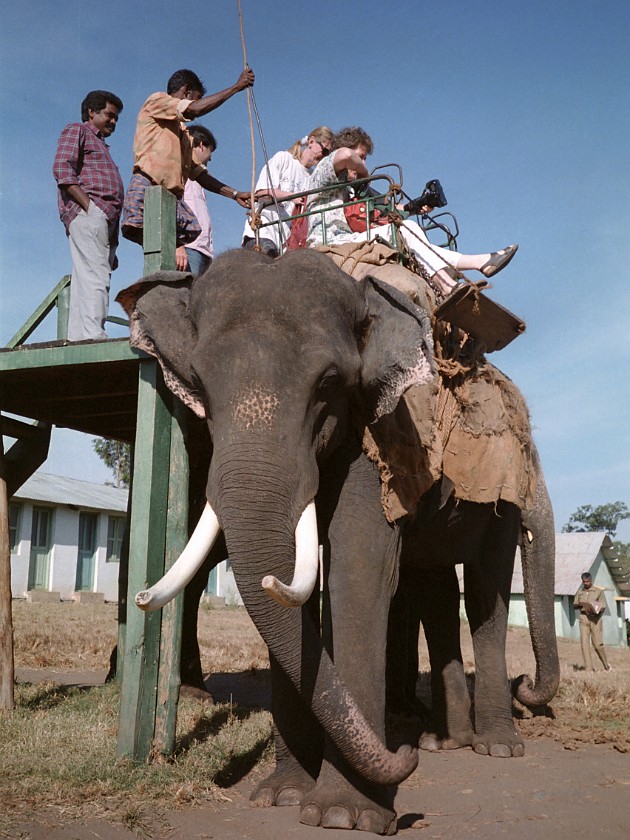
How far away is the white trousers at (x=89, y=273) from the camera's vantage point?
6.34 metres

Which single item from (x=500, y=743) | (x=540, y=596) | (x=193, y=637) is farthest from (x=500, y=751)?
(x=193, y=637)

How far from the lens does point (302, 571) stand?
4.07m

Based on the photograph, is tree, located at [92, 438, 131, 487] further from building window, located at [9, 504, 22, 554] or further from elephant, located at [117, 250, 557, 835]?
elephant, located at [117, 250, 557, 835]

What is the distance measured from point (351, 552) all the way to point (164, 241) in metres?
A: 2.48

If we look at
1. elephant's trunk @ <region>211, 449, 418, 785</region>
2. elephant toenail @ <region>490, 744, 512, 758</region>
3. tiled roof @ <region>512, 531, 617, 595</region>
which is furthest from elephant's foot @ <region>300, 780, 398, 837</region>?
tiled roof @ <region>512, 531, 617, 595</region>

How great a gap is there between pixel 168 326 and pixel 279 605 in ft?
6.38

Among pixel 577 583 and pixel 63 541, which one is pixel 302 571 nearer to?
pixel 63 541

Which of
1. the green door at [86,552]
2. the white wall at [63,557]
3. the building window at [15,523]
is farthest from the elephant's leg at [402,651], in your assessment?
the green door at [86,552]

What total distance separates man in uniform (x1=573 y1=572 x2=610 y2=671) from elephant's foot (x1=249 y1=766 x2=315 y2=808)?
1210 cm

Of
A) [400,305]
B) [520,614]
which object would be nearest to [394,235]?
[400,305]

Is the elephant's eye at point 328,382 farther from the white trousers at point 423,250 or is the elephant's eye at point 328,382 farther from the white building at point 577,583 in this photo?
the white building at point 577,583

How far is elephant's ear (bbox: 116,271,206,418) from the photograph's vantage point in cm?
524

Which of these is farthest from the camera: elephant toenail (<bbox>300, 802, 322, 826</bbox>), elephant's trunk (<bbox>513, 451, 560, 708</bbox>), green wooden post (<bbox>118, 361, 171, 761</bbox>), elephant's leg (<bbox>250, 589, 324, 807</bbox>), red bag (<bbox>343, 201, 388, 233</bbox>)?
elephant's trunk (<bbox>513, 451, 560, 708</bbox>)

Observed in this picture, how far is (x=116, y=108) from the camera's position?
22.9 ft
